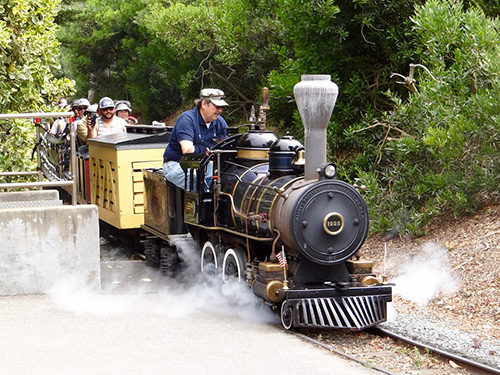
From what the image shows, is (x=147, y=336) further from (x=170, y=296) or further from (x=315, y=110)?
(x=315, y=110)

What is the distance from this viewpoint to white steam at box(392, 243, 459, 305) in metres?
8.74

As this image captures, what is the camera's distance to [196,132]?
365 inches

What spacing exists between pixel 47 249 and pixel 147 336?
7.29ft

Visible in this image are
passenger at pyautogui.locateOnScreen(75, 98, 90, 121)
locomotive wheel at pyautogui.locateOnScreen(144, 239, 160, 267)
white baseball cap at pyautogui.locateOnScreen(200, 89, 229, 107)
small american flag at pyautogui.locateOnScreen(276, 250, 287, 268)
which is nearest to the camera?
small american flag at pyautogui.locateOnScreen(276, 250, 287, 268)

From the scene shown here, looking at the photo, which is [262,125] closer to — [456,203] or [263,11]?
[456,203]

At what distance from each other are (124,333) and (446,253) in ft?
13.6

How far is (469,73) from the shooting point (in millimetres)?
10414

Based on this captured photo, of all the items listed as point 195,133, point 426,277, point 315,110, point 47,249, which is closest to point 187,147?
point 195,133

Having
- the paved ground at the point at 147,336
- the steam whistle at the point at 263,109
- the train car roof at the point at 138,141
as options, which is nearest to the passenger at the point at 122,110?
the train car roof at the point at 138,141

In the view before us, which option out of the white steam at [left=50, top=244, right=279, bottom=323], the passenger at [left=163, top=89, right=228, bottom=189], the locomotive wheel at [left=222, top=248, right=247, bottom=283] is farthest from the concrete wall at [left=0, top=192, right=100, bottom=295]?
the locomotive wheel at [left=222, top=248, right=247, bottom=283]

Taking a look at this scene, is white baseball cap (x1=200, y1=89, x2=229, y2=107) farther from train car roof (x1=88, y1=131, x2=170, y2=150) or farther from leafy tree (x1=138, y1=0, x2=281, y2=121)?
leafy tree (x1=138, y1=0, x2=281, y2=121)

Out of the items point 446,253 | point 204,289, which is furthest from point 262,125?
point 446,253

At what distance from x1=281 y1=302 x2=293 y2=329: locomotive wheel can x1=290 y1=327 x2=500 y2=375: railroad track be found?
0.33 ft

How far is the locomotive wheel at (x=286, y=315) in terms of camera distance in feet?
23.1
